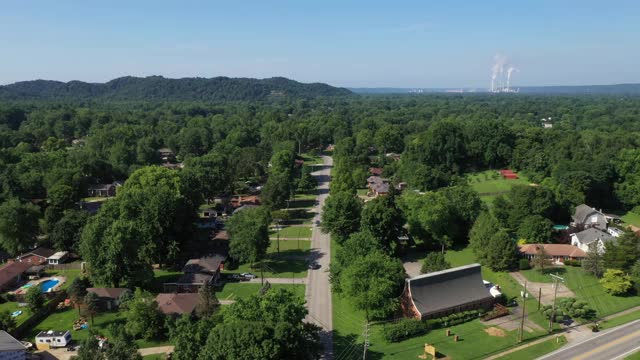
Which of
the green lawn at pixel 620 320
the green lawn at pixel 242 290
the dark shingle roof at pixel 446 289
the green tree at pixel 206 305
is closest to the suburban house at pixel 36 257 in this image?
the green lawn at pixel 242 290

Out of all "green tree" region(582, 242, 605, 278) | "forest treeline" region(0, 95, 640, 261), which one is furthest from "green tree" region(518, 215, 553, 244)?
"forest treeline" region(0, 95, 640, 261)

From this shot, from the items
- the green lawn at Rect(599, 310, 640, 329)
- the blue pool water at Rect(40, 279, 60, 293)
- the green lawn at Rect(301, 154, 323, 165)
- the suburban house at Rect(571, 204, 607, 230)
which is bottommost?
the blue pool water at Rect(40, 279, 60, 293)

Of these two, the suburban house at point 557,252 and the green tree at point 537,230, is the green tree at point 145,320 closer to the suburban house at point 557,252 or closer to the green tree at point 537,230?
the suburban house at point 557,252

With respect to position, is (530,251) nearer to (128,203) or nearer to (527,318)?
(527,318)

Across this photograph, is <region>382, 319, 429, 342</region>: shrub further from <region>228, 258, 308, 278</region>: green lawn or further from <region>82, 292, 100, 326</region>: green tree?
<region>82, 292, 100, 326</region>: green tree

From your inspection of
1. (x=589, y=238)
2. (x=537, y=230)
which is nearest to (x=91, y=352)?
(x=537, y=230)

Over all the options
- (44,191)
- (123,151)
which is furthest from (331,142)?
(44,191)
